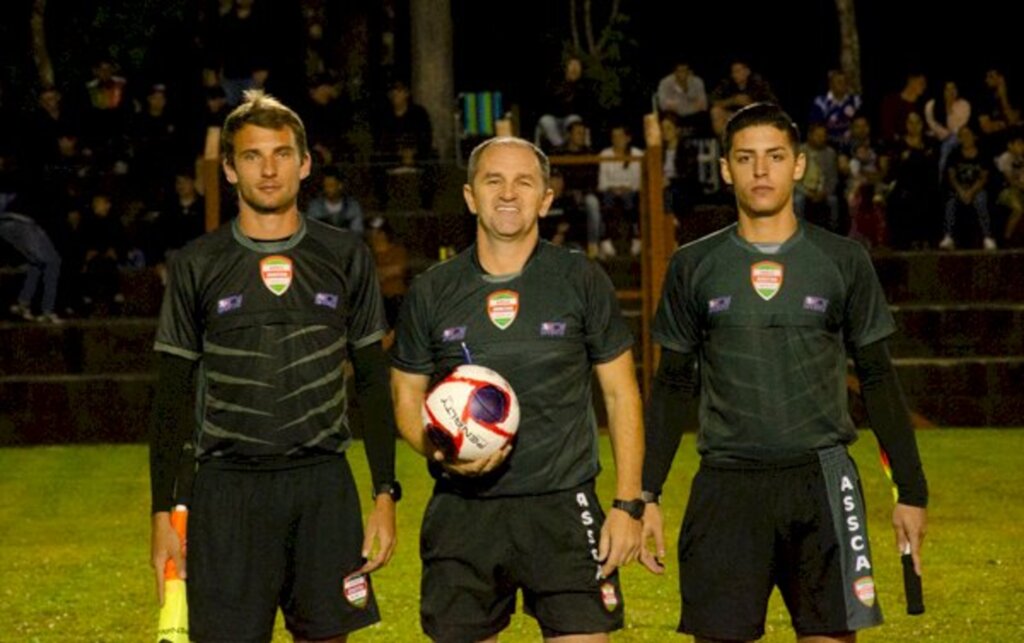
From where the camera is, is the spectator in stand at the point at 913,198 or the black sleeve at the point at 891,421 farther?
the spectator in stand at the point at 913,198

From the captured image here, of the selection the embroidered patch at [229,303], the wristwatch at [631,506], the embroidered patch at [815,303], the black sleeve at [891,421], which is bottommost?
the wristwatch at [631,506]

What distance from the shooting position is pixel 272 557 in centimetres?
687

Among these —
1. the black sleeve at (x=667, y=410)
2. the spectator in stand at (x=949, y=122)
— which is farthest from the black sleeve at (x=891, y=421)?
the spectator in stand at (x=949, y=122)

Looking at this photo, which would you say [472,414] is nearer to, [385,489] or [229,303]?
[385,489]

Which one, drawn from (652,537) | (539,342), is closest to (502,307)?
(539,342)

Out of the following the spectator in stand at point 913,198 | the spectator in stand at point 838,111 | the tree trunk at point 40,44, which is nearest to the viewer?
the spectator in stand at point 913,198

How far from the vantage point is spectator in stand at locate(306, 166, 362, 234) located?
20.7m

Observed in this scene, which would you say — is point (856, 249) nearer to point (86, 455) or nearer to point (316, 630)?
point (316, 630)

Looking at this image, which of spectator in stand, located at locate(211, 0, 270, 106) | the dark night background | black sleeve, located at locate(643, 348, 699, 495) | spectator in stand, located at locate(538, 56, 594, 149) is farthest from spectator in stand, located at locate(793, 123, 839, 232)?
the dark night background

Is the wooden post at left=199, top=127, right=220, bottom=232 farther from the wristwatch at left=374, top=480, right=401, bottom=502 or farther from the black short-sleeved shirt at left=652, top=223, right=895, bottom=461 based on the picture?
the black short-sleeved shirt at left=652, top=223, right=895, bottom=461

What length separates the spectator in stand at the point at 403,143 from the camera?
23.0 metres

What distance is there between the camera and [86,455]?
1900 centimetres

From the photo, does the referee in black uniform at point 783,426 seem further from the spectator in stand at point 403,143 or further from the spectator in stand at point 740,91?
the spectator in stand at point 740,91

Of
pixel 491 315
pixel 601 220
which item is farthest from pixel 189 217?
pixel 491 315
